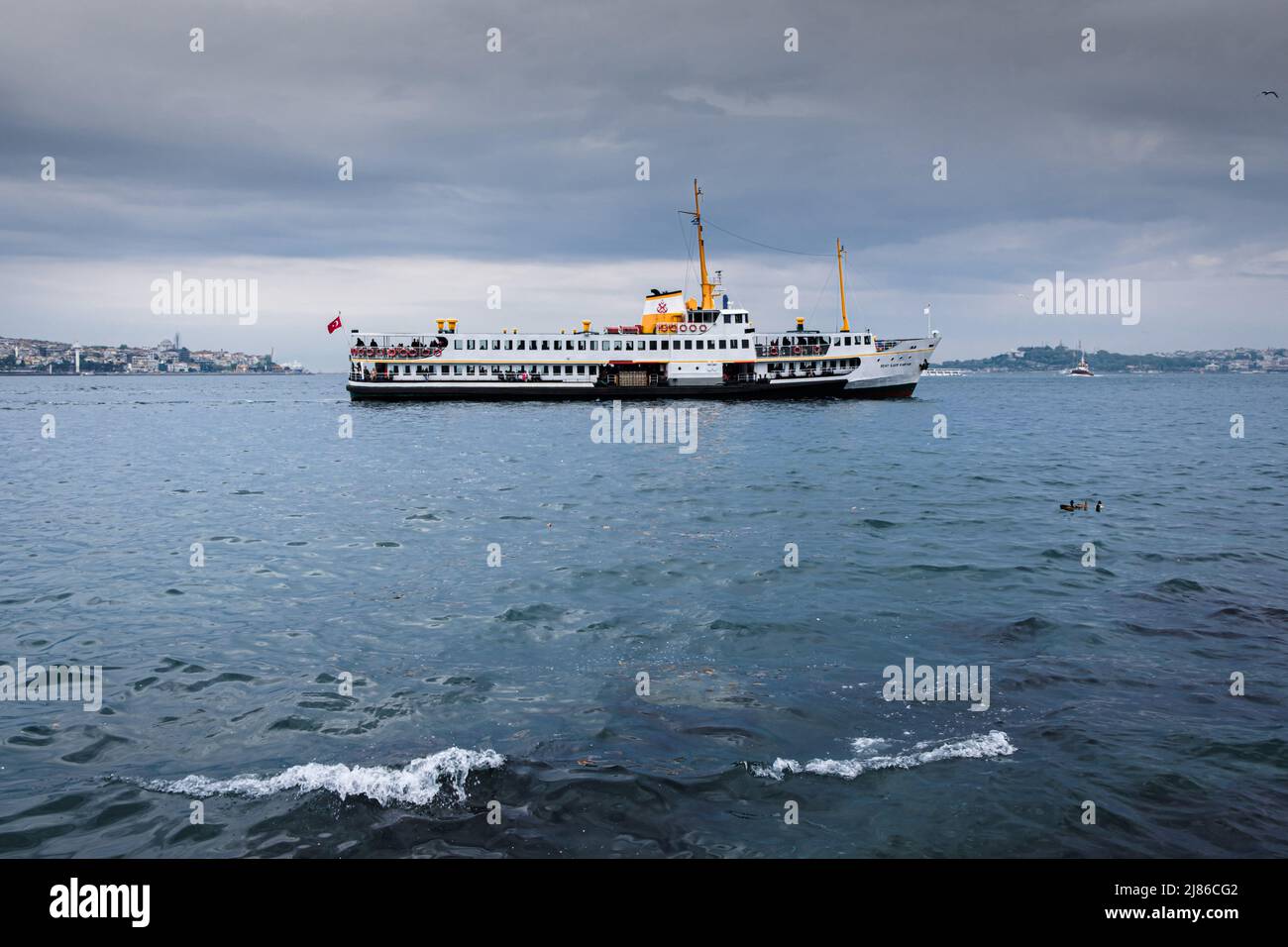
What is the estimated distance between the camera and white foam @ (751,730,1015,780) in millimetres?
8180

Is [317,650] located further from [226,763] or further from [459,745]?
[459,745]

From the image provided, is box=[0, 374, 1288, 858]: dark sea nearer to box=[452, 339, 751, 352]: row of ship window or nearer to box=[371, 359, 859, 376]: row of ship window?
box=[452, 339, 751, 352]: row of ship window

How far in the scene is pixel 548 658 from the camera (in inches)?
469

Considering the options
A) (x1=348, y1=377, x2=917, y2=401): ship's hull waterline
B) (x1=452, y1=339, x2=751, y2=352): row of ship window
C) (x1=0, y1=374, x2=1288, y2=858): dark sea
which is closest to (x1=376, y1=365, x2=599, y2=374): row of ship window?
(x1=348, y1=377, x2=917, y2=401): ship's hull waterline

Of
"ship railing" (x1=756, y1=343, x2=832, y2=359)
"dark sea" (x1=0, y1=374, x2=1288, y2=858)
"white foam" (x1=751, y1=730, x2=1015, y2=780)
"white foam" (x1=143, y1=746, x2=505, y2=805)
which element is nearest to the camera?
"dark sea" (x1=0, y1=374, x2=1288, y2=858)

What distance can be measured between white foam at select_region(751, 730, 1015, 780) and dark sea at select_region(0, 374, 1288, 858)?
0.04 metres

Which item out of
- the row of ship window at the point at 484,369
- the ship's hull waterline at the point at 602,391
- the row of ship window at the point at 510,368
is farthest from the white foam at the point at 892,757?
the row of ship window at the point at 484,369

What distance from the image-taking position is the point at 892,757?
8.45 metres

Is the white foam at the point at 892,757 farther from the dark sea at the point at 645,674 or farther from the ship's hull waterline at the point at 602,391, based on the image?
the ship's hull waterline at the point at 602,391

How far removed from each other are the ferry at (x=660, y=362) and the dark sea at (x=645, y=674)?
57.5 meters

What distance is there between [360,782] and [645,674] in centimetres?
437

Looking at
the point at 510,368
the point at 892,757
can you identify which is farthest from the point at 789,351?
the point at 892,757
